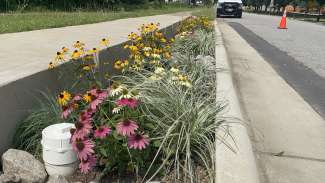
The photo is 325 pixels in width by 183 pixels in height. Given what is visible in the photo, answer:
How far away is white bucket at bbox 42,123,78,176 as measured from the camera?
259cm

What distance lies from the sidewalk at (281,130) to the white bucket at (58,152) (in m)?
1.43

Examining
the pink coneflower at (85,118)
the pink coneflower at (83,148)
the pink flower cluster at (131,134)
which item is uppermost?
the pink coneflower at (85,118)

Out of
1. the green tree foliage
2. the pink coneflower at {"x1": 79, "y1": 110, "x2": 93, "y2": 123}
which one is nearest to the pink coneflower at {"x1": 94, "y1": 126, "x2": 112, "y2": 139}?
the pink coneflower at {"x1": 79, "y1": 110, "x2": 93, "y2": 123}

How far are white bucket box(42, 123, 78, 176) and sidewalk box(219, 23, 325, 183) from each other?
143 centimetres

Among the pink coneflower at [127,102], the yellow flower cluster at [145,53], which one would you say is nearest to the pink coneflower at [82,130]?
the pink coneflower at [127,102]

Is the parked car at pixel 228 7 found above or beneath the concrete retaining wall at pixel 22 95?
above

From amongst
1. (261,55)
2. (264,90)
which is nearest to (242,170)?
(264,90)

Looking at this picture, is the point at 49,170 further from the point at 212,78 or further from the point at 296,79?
the point at 296,79

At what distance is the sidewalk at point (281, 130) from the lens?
9.95 ft

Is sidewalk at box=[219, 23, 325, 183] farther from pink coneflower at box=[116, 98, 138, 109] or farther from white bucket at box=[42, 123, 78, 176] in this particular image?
white bucket at box=[42, 123, 78, 176]

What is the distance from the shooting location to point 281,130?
3943mm

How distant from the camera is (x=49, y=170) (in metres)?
2.69

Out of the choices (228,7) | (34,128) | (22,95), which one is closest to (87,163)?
(34,128)

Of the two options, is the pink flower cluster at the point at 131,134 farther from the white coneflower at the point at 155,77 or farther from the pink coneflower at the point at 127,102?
the white coneflower at the point at 155,77
